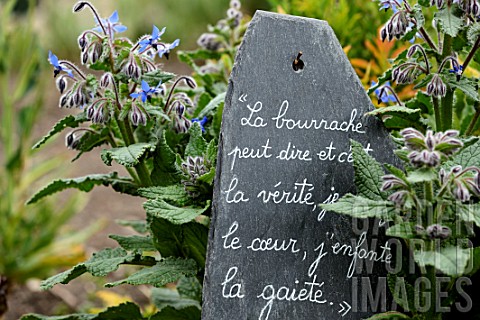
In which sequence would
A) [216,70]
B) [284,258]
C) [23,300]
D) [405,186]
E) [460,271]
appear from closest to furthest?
1. [460,271]
2. [405,186]
3. [284,258]
4. [216,70]
5. [23,300]

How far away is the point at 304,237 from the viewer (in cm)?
158

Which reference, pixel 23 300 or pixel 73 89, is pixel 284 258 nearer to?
pixel 73 89

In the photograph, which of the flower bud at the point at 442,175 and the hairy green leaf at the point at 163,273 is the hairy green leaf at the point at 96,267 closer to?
the hairy green leaf at the point at 163,273

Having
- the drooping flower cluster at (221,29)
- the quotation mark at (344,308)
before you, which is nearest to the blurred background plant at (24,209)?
the drooping flower cluster at (221,29)

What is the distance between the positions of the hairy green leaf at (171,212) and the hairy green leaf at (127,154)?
112mm

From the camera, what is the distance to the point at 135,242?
1866 millimetres

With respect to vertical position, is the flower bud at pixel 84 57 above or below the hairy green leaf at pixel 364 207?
above

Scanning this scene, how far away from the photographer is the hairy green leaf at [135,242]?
1837 mm

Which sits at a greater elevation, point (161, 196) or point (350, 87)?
point (350, 87)

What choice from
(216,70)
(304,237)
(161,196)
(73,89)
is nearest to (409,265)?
(304,237)

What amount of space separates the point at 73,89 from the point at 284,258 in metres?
0.68

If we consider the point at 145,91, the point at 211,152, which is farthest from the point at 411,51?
the point at 145,91

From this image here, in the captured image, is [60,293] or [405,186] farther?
[60,293]

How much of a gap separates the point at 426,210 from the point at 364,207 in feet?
0.44
